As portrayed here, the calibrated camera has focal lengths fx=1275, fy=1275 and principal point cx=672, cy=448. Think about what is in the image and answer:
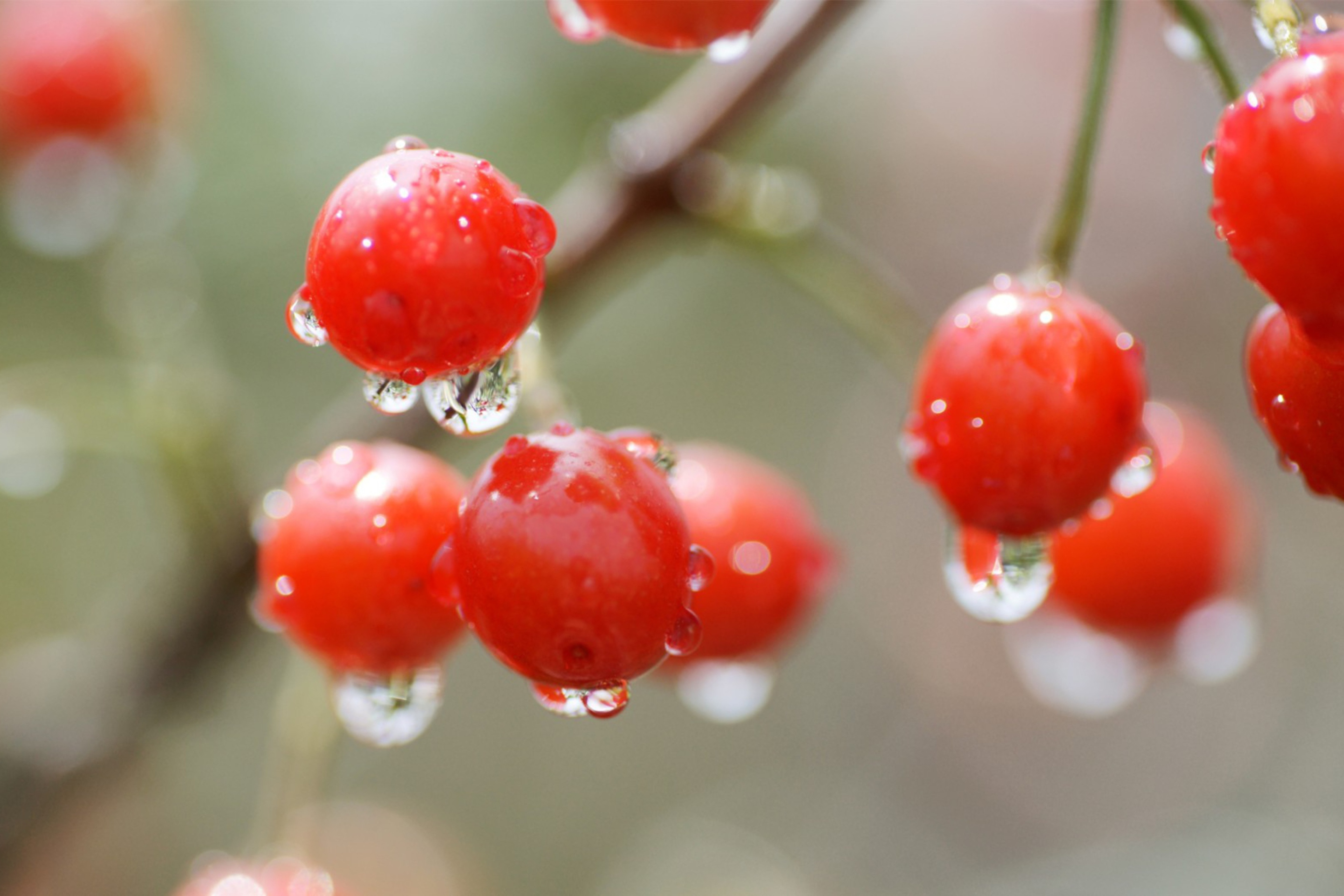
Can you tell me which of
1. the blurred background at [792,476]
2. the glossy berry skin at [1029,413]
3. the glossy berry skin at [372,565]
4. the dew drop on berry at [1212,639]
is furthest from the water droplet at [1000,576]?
the blurred background at [792,476]

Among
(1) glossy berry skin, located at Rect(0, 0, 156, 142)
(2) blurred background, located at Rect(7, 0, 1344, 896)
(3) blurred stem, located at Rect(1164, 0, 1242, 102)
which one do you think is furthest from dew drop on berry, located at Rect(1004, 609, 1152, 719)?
(1) glossy berry skin, located at Rect(0, 0, 156, 142)

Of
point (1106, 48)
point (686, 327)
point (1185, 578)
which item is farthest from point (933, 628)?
point (1106, 48)

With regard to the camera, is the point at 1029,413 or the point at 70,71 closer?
the point at 1029,413

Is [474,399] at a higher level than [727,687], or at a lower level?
higher

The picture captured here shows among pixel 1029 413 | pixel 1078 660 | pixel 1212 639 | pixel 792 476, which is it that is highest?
pixel 1029 413

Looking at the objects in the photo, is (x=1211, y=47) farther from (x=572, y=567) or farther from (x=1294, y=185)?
(x=572, y=567)

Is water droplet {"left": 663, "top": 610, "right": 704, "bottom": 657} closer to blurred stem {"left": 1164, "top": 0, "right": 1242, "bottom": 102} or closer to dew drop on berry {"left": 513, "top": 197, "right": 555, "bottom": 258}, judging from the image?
dew drop on berry {"left": 513, "top": 197, "right": 555, "bottom": 258}

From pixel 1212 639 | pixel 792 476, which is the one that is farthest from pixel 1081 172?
pixel 792 476

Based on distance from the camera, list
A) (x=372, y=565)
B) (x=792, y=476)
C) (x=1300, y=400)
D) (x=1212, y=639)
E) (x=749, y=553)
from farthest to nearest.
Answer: (x=792, y=476)
(x=1212, y=639)
(x=749, y=553)
(x=372, y=565)
(x=1300, y=400)
